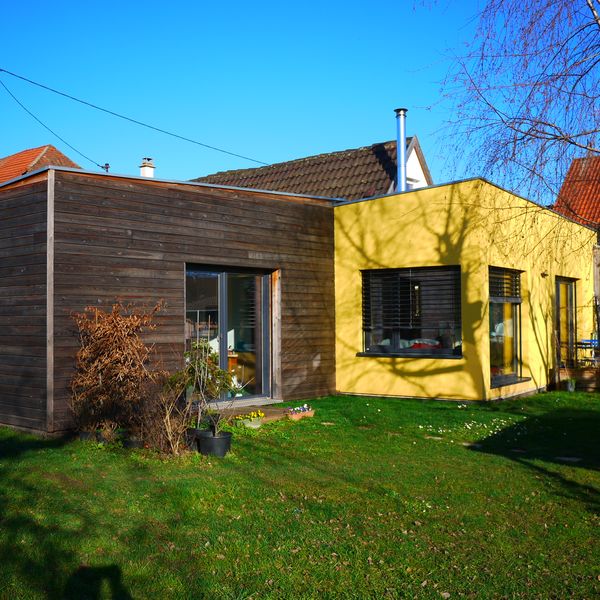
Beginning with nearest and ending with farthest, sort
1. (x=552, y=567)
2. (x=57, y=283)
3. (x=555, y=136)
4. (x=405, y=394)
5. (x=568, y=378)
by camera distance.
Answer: (x=552, y=567) < (x=555, y=136) < (x=57, y=283) < (x=405, y=394) < (x=568, y=378)

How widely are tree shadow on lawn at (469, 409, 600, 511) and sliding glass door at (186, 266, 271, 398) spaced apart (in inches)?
168

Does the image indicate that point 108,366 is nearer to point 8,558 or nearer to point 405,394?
point 8,558

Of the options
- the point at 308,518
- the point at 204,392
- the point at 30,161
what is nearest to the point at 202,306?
the point at 204,392

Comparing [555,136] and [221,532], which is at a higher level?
[555,136]

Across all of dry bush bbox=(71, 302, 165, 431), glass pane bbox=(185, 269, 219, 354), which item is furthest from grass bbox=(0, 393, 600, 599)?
glass pane bbox=(185, 269, 219, 354)

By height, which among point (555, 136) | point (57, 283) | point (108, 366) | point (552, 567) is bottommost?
point (552, 567)

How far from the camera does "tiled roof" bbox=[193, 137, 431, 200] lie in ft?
50.4

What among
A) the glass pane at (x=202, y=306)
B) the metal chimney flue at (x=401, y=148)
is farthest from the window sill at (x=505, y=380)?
the glass pane at (x=202, y=306)

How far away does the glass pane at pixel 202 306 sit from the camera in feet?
34.8

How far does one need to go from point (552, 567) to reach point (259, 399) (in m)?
7.60

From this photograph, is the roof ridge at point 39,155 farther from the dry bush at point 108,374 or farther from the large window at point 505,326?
the large window at point 505,326

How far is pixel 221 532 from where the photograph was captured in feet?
16.5

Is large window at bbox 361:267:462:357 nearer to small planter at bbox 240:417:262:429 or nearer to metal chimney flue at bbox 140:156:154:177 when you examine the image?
small planter at bbox 240:417:262:429

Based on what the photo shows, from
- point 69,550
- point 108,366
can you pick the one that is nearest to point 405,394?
point 108,366
